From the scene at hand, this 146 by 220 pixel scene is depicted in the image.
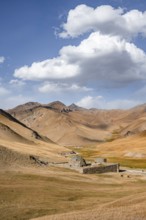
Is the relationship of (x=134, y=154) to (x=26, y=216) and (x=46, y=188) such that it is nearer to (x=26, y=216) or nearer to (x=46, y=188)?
(x=46, y=188)

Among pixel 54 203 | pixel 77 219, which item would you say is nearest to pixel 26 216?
pixel 54 203

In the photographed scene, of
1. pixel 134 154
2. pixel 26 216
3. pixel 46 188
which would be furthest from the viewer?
pixel 134 154

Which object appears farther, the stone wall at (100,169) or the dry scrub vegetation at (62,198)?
the stone wall at (100,169)

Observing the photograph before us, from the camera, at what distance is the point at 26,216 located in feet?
109

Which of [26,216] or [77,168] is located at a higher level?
[77,168]

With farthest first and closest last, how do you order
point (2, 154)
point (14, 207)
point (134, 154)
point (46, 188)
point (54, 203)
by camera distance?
point (134, 154)
point (2, 154)
point (46, 188)
point (54, 203)
point (14, 207)

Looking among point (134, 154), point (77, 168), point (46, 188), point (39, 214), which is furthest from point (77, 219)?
point (134, 154)

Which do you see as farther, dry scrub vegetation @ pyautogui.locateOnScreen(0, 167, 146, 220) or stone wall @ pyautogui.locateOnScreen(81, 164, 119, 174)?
stone wall @ pyautogui.locateOnScreen(81, 164, 119, 174)

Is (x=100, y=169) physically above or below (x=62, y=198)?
above

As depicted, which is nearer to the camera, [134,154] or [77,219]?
[77,219]

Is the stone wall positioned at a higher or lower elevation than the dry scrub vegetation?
higher

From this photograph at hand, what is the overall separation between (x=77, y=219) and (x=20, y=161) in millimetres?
39640

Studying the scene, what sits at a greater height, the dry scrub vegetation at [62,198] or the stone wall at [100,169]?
the stone wall at [100,169]

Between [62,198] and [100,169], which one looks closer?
[62,198]
